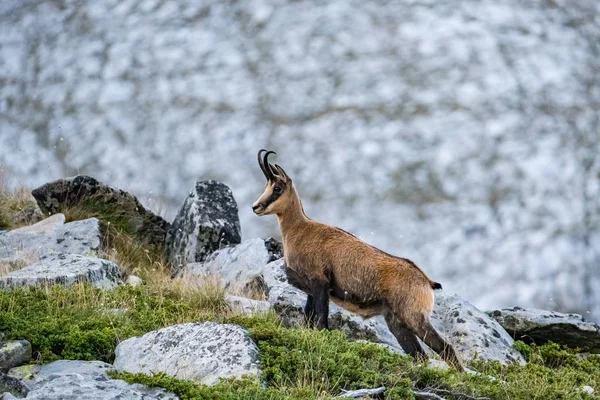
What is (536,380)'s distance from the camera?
10094 millimetres

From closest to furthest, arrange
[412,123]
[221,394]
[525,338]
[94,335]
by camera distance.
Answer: [221,394], [94,335], [525,338], [412,123]

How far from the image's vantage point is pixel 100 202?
56.3 ft

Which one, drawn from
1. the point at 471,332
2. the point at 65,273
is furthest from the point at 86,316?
the point at 471,332

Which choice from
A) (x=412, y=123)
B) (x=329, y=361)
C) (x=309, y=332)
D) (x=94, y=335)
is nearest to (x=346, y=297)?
(x=309, y=332)

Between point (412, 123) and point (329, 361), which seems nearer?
point (329, 361)

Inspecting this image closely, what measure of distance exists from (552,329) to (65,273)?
6462mm

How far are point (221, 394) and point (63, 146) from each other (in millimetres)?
21900

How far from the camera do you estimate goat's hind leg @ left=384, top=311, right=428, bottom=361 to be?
10484 millimetres

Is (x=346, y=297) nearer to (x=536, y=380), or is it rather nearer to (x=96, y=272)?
(x=536, y=380)

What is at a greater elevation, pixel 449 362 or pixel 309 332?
pixel 309 332

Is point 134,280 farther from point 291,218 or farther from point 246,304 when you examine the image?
point 291,218

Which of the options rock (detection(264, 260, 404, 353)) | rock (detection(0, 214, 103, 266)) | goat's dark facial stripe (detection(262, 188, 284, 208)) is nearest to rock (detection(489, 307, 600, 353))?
rock (detection(264, 260, 404, 353))

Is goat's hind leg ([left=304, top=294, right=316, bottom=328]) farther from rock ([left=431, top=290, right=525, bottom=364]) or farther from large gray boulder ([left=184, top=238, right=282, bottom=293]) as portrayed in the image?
large gray boulder ([left=184, top=238, right=282, bottom=293])

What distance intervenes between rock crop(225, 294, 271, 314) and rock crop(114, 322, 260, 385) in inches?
102
